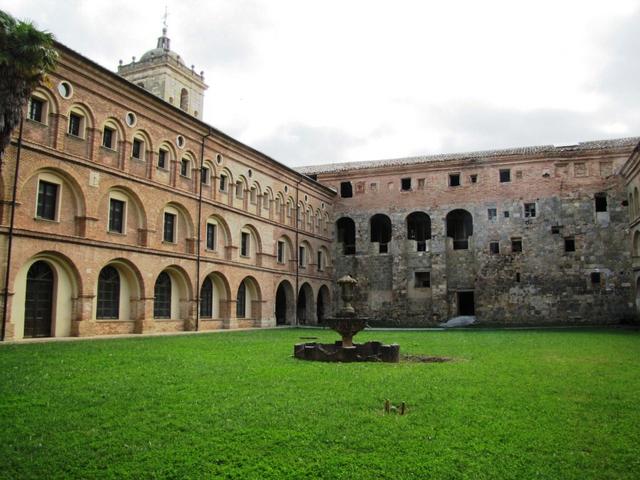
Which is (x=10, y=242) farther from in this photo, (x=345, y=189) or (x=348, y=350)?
(x=345, y=189)

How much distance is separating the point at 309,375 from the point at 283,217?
24729 mm

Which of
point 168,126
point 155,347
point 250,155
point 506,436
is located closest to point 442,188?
point 250,155

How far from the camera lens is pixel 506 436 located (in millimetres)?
6250

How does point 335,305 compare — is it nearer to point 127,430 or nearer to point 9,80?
point 9,80

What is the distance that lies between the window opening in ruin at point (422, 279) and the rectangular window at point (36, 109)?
26668 millimetres

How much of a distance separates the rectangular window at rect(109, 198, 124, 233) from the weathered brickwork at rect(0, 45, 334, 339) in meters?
0.06

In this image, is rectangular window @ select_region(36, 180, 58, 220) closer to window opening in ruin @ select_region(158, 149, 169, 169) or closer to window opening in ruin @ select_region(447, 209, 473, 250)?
window opening in ruin @ select_region(158, 149, 169, 169)

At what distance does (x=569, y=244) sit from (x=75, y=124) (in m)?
30.1

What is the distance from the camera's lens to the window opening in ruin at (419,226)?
1590 inches

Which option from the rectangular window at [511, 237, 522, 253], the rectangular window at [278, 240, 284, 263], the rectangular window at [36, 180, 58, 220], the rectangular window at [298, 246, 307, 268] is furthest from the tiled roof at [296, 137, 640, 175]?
the rectangular window at [36, 180, 58, 220]

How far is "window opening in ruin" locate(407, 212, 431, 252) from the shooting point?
40.4 metres

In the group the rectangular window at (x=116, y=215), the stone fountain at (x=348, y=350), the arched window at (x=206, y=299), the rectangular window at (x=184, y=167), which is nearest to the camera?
the stone fountain at (x=348, y=350)

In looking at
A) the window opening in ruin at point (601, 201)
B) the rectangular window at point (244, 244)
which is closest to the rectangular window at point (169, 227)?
the rectangular window at point (244, 244)

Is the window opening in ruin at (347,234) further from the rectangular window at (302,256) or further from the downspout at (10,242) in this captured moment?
the downspout at (10,242)
